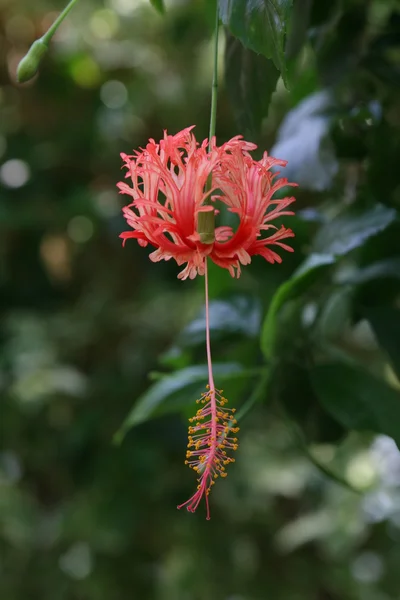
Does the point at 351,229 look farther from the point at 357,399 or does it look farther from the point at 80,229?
the point at 80,229

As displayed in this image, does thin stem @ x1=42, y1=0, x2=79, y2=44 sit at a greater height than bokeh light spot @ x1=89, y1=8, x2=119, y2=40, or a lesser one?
lesser

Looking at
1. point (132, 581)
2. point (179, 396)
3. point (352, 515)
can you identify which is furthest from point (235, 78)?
point (132, 581)

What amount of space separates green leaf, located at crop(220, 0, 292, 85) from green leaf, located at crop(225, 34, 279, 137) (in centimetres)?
9

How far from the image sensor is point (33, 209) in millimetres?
1345

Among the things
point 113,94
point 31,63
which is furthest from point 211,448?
point 113,94

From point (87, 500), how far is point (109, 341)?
32cm

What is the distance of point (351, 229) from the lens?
1.75 feet

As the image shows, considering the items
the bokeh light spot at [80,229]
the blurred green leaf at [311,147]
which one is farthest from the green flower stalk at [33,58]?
the bokeh light spot at [80,229]

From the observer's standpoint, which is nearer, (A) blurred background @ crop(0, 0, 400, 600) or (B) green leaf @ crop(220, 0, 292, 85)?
(B) green leaf @ crop(220, 0, 292, 85)

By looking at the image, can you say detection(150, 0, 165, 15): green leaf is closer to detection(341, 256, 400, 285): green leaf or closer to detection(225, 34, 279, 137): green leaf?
detection(225, 34, 279, 137): green leaf

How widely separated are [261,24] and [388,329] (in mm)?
264

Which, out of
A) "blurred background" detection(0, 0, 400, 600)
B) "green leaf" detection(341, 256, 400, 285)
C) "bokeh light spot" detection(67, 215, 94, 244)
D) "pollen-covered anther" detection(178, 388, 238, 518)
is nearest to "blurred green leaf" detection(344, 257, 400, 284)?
"green leaf" detection(341, 256, 400, 285)

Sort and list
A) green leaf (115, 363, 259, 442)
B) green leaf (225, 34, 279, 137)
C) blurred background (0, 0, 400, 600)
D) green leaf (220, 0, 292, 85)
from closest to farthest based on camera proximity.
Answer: green leaf (220, 0, 292, 85) < green leaf (225, 34, 279, 137) < green leaf (115, 363, 259, 442) < blurred background (0, 0, 400, 600)

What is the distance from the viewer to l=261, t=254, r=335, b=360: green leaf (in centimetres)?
47
